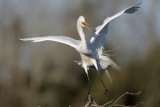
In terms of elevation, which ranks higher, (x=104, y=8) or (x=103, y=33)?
(x=104, y=8)

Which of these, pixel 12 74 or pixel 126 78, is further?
pixel 12 74

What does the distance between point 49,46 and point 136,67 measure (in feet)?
12.2

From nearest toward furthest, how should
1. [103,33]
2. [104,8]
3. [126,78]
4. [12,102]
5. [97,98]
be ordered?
1. [103,33]
2. [97,98]
3. [126,78]
4. [104,8]
5. [12,102]

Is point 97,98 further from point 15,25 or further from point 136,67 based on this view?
point 15,25

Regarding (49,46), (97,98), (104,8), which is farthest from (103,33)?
(49,46)

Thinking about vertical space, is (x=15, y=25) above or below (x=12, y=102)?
above

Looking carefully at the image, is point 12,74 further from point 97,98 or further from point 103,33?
point 103,33

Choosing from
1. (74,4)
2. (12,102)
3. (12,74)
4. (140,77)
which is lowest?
(140,77)

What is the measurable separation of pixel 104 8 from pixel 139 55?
197 cm

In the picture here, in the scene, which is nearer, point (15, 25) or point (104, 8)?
point (104, 8)

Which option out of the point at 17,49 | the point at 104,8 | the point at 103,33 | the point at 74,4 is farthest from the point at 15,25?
the point at 103,33

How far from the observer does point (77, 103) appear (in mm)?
13727

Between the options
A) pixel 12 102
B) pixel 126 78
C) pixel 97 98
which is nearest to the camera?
pixel 97 98

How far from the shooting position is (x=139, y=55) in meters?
13.6
